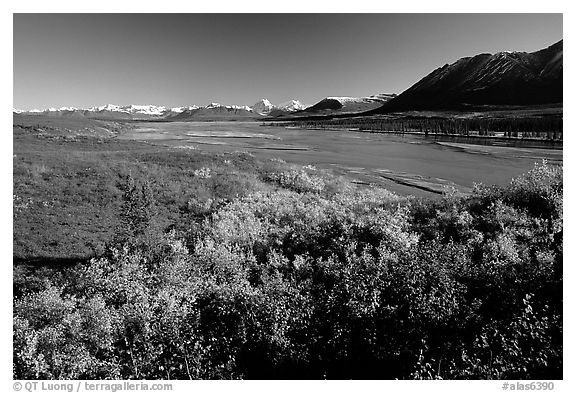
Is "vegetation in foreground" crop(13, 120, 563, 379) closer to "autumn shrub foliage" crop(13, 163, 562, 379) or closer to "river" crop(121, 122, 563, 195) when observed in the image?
"autumn shrub foliage" crop(13, 163, 562, 379)

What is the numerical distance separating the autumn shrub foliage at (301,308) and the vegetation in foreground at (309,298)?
0.04 metres

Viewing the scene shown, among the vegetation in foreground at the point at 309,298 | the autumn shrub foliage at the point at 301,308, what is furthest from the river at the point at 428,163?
the autumn shrub foliage at the point at 301,308

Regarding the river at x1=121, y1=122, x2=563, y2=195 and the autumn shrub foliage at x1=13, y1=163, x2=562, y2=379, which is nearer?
the autumn shrub foliage at x1=13, y1=163, x2=562, y2=379

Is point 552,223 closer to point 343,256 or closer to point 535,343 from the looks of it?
point 535,343

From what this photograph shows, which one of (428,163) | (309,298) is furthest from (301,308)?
(428,163)

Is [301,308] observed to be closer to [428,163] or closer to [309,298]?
[309,298]

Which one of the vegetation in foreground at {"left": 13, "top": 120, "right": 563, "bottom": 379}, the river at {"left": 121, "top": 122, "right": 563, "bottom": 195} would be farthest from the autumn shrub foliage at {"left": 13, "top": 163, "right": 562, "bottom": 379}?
the river at {"left": 121, "top": 122, "right": 563, "bottom": 195}

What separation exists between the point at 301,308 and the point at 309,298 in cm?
43

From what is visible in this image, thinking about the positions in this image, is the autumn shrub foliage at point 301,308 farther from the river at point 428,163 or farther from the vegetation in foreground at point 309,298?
the river at point 428,163

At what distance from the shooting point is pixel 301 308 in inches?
357

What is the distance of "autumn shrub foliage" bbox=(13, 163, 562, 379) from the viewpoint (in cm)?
820

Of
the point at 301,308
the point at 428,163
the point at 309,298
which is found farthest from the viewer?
the point at 428,163

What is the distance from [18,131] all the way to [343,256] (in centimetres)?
3423

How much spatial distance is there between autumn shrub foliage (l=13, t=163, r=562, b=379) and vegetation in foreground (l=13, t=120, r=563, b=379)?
36 millimetres
